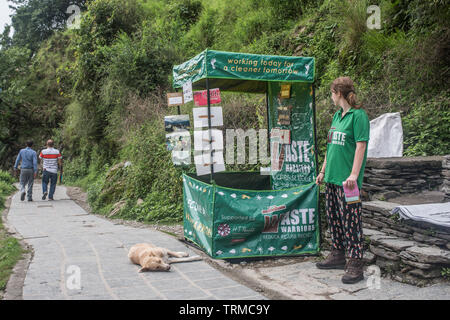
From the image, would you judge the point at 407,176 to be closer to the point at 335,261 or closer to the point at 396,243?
the point at 396,243

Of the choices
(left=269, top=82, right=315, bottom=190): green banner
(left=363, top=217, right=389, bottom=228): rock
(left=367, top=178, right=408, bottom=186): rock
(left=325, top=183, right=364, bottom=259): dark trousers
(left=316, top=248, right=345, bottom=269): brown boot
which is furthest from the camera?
(left=269, top=82, right=315, bottom=190): green banner

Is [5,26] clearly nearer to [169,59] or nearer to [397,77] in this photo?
[169,59]

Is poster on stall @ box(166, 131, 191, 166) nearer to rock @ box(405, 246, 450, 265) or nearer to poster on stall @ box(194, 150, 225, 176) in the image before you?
poster on stall @ box(194, 150, 225, 176)

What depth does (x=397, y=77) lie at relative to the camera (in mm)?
7223

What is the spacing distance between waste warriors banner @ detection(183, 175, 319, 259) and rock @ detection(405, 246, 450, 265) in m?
1.30

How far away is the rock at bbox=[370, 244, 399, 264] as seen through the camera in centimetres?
401

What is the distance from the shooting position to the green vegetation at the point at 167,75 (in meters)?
6.83

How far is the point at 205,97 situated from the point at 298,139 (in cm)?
144

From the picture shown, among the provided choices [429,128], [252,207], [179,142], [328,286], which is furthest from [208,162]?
[429,128]

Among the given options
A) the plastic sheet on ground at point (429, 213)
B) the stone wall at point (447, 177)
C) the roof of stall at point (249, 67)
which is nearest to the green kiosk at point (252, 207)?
the roof of stall at point (249, 67)

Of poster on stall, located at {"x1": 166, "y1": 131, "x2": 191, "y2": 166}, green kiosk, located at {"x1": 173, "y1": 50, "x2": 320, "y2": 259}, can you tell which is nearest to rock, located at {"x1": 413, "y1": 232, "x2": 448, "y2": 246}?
green kiosk, located at {"x1": 173, "y1": 50, "x2": 320, "y2": 259}

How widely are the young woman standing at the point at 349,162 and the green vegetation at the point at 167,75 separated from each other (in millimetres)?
2502
